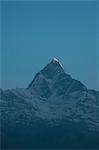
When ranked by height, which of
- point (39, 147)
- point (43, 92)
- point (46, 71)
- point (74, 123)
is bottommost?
point (39, 147)

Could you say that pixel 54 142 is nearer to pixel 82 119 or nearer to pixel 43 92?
pixel 82 119

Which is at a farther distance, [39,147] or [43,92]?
[43,92]

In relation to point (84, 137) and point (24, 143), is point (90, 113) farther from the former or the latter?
point (24, 143)

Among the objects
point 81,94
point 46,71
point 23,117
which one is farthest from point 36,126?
point 46,71

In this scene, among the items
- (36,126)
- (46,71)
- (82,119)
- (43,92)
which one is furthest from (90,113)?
(46,71)

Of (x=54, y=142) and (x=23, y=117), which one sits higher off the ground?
(x=23, y=117)

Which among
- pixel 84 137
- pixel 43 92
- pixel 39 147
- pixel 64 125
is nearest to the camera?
pixel 39 147

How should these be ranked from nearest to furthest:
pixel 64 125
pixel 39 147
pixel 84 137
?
pixel 39 147, pixel 84 137, pixel 64 125
